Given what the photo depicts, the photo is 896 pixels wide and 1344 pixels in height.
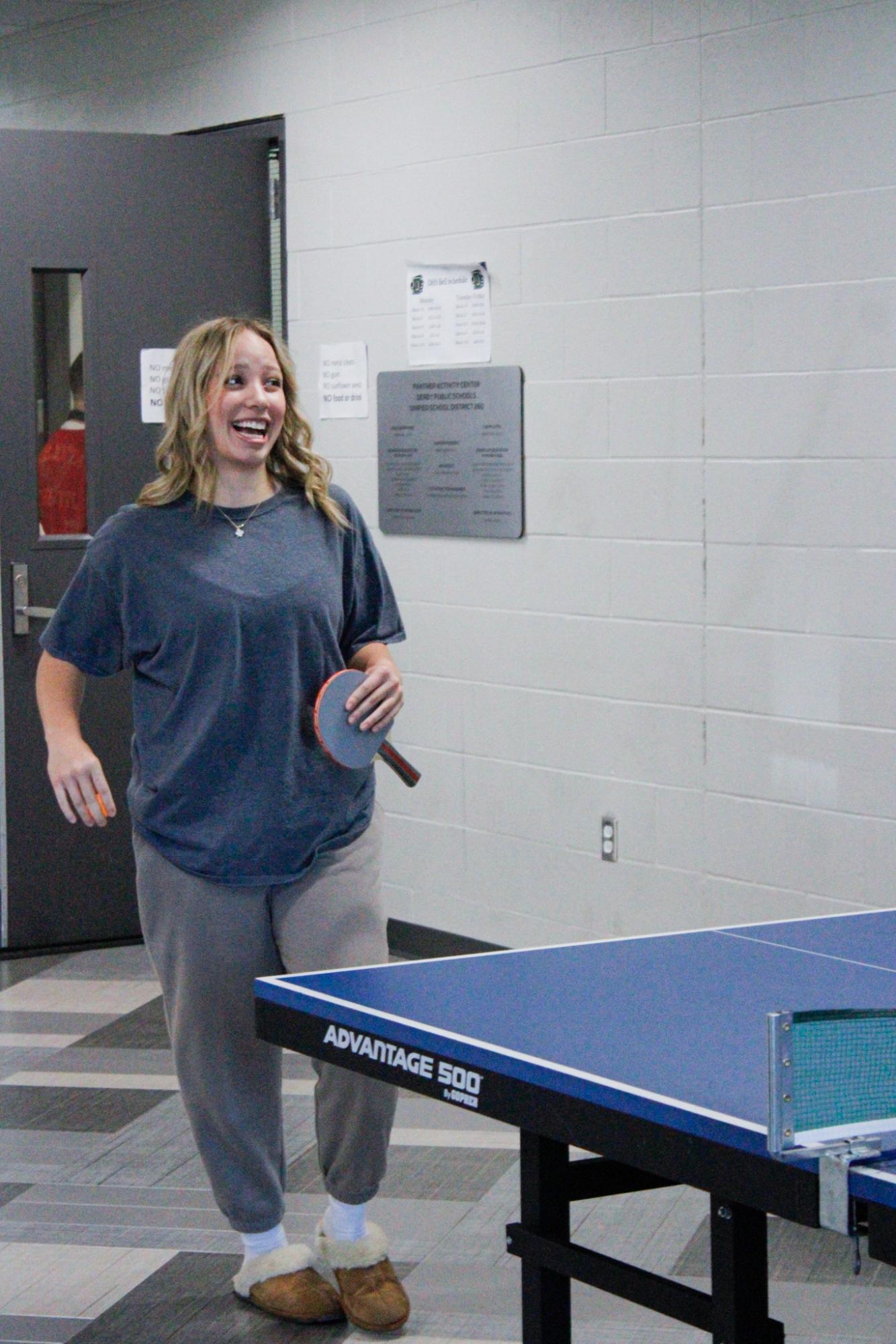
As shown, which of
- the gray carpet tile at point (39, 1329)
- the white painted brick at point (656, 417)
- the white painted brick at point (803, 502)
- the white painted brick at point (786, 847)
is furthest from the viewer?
the white painted brick at point (656, 417)

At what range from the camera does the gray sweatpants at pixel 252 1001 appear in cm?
270

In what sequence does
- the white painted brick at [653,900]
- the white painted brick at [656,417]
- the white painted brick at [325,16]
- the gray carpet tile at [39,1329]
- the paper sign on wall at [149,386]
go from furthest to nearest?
the paper sign on wall at [149,386] < the white painted brick at [325,16] < the white painted brick at [653,900] < the white painted brick at [656,417] < the gray carpet tile at [39,1329]

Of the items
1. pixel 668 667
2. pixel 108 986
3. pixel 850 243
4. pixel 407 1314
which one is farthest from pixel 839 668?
pixel 108 986

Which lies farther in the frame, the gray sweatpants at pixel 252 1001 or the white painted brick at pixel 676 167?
the white painted brick at pixel 676 167

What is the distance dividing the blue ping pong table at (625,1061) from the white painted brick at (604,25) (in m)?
2.52

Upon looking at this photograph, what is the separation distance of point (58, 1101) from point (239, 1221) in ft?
3.70

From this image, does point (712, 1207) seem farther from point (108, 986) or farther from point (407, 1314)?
point (108, 986)

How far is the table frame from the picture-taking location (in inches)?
60.6

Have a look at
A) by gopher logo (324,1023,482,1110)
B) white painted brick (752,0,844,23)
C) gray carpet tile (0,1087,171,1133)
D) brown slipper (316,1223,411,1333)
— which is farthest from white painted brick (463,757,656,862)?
by gopher logo (324,1023,482,1110)

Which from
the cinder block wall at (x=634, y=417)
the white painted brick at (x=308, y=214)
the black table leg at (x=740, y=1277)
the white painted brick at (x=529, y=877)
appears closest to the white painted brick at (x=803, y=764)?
the cinder block wall at (x=634, y=417)

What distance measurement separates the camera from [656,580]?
4.21 m

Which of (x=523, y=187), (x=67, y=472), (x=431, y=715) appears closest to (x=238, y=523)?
(x=523, y=187)

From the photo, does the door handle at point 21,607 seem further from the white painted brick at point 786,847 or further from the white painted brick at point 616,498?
the white painted brick at point 786,847

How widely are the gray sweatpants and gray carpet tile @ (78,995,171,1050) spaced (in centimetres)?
140
